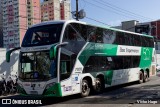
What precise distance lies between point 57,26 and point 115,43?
5.70m

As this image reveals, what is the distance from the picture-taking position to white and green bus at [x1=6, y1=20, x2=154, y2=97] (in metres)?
A: 13.0

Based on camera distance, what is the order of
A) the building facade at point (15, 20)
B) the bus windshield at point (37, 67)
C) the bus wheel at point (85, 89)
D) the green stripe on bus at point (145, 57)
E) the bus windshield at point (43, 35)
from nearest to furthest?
the bus windshield at point (37, 67) < the bus windshield at point (43, 35) < the bus wheel at point (85, 89) < the green stripe on bus at point (145, 57) < the building facade at point (15, 20)

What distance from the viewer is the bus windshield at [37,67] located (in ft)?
42.7

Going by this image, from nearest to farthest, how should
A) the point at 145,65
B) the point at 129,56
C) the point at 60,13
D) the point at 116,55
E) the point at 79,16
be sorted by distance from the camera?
the point at 116,55
the point at 129,56
the point at 145,65
the point at 79,16
the point at 60,13

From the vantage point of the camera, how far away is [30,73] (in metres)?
13.4

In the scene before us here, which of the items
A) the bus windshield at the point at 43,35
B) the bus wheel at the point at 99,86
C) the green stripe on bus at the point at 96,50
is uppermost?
the bus windshield at the point at 43,35

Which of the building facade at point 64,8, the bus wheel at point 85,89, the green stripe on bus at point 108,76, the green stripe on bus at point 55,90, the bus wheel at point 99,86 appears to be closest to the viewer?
the green stripe on bus at point 55,90

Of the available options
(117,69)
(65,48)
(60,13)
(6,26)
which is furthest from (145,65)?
(6,26)

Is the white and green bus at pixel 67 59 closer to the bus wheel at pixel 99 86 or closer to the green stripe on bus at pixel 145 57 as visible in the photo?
the bus wheel at pixel 99 86

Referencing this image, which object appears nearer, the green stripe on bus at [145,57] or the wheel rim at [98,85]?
the wheel rim at [98,85]

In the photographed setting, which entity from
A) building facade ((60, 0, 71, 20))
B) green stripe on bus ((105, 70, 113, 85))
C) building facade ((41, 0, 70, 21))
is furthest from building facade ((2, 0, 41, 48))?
green stripe on bus ((105, 70, 113, 85))

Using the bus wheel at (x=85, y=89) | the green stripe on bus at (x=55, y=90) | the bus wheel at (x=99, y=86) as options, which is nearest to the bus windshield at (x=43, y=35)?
the green stripe on bus at (x=55, y=90)

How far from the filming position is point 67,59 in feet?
44.7

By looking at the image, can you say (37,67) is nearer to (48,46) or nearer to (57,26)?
(48,46)
